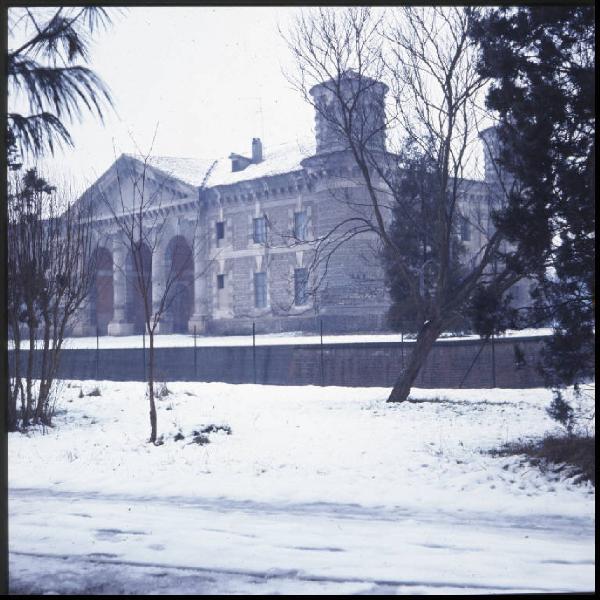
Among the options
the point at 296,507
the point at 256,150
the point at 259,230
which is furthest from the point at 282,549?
the point at 256,150

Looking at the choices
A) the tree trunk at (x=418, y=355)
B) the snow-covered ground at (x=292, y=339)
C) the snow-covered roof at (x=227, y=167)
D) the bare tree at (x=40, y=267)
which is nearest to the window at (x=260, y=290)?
the snow-covered ground at (x=292, y=339)

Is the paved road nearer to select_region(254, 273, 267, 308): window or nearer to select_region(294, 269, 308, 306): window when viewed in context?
select_region(294, 269, 308, 306): window

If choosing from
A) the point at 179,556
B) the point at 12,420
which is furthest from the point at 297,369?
the point at 179,556

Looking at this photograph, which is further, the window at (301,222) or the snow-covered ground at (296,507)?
the window at (301,222)

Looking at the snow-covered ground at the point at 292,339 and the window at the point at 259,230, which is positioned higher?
the window at the point at 259,230

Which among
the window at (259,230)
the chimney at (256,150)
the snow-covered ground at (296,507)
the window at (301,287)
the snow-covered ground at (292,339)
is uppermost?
the chimney at (256,150)

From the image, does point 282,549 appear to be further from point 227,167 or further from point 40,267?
point 227,167

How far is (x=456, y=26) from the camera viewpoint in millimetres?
12422

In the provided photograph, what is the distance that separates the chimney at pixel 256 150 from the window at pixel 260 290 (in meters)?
5.95

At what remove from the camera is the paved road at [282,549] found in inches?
175

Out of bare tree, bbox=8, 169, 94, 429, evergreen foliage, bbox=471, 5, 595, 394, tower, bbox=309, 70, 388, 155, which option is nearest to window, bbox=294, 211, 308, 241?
tower, bbox=309, 70, 388, 155

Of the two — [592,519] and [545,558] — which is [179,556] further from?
[592,519]

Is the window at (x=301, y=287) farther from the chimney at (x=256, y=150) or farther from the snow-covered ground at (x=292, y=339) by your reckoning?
the chimney at (x=256, y=150)

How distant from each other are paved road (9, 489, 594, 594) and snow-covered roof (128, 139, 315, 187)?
79.4ft
